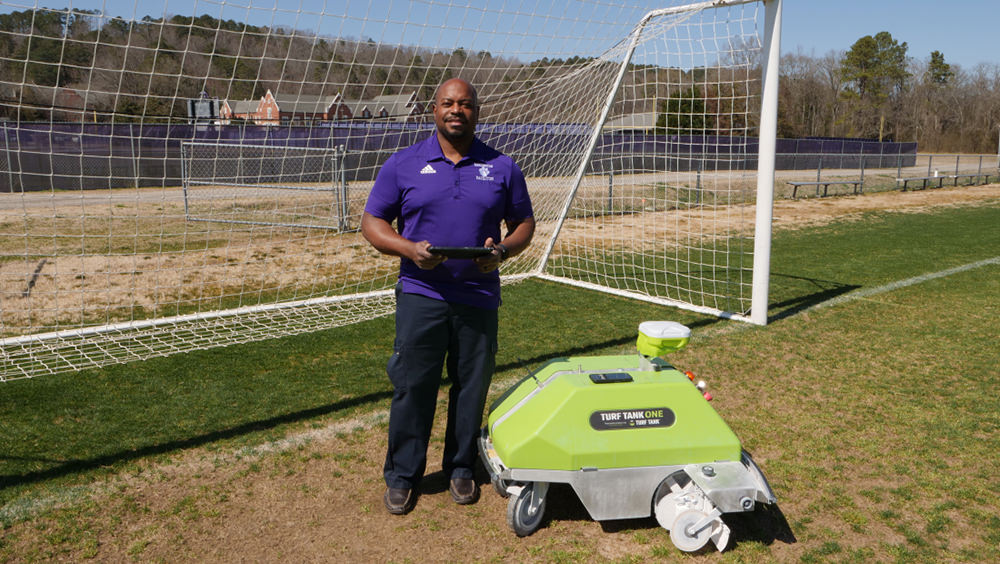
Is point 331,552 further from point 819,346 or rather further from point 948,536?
point 819,346

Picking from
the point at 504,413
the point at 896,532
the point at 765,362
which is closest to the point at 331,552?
the point at 504,413

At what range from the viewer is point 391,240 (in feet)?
10.4

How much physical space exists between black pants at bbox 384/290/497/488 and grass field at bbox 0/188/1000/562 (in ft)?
0.97

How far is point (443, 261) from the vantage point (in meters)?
3.09

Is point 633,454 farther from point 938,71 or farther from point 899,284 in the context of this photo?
point 938,71

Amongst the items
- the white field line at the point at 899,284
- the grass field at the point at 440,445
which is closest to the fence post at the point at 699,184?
the white field line at the point at 899,284

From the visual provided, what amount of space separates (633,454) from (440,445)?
148 centimetres

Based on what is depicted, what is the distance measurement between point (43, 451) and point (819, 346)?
228 inches

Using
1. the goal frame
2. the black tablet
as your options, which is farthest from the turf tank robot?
the goal frame

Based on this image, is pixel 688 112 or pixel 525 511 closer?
pixel 525 511

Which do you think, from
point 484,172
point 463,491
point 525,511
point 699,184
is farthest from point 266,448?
point 699,184

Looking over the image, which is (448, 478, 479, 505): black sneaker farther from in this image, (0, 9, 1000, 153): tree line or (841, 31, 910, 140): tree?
(841, 31, 910, 140): tree

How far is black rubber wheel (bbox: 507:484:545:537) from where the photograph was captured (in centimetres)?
318

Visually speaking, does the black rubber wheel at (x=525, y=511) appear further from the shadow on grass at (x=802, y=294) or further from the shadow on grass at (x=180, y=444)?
the shadow on grass at (x=802, y=294)
